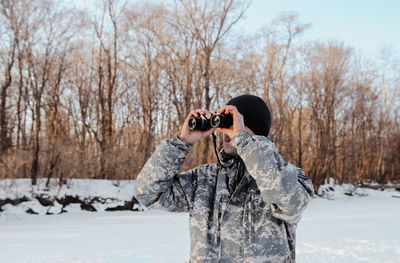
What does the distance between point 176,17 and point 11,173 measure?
9.17m

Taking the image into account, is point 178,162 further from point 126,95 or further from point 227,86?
point 126,95

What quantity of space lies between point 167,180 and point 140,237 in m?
6.67

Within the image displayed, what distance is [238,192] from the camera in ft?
4.58

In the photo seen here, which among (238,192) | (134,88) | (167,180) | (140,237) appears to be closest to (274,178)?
(238,192)

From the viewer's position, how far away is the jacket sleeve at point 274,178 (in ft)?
4.11

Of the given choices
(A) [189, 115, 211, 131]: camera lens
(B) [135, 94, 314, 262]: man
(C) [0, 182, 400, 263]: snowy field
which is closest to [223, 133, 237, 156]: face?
(B) [135, 94, 314, 262]: man

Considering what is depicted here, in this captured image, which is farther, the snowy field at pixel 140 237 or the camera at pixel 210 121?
the snowy field at pixel 140 237

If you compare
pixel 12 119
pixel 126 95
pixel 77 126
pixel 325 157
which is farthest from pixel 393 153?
pixel 12 119

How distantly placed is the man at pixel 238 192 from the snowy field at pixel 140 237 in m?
4.42

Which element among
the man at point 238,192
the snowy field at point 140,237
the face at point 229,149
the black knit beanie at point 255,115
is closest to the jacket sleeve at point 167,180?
the man at point 238,192

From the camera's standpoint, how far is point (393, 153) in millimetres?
27266

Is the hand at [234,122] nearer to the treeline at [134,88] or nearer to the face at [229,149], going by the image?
the face at [229,149]

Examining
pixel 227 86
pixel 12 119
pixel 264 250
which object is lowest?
pixel 264 250

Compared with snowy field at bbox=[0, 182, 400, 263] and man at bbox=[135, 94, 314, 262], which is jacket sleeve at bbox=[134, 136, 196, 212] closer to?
man at bbox=[135, 94, 314, 262]
